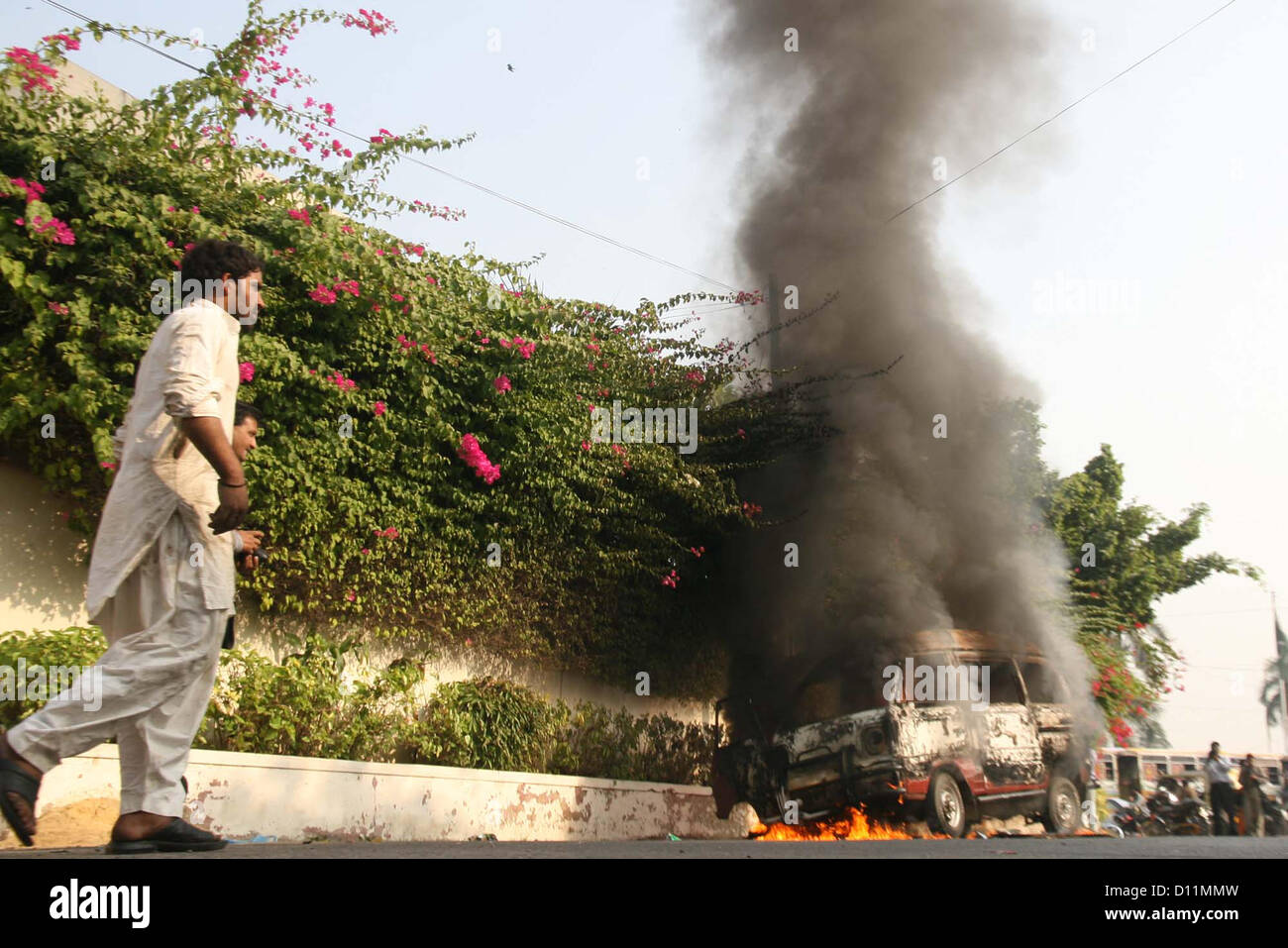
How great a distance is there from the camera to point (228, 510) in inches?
139

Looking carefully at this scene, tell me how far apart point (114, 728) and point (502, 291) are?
19.4 ft

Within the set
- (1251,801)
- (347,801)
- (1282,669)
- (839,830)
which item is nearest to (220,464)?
(347,801)

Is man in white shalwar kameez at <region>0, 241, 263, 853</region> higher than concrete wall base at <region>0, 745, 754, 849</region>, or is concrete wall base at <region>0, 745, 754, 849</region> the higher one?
man in white shalwar kameez at <region>0, 241, 263, 853</region>

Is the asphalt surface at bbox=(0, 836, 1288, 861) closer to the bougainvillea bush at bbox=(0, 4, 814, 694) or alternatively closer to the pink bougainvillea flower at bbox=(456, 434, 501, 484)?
the bougainvillea bush at bbox=(0, 4, 814, 694)

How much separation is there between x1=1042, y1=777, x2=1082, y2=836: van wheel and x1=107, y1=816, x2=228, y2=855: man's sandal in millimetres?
8836

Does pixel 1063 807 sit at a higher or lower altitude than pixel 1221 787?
higher

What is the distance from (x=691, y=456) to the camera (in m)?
12.2

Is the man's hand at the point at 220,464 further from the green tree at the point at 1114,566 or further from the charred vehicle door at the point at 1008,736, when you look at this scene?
the green tree at the point at 1114,566

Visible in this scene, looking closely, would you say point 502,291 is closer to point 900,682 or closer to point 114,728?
point 900,682

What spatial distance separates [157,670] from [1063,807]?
31.4ft

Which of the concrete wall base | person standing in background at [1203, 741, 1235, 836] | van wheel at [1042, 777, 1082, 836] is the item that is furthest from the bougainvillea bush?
person standing in background at [1203, 741, 1235, 836]

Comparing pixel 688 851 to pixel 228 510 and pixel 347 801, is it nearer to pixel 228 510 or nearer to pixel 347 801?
pixel 228 510

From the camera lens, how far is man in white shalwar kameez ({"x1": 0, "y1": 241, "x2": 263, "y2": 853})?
354cm

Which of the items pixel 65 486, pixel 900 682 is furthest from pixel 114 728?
pixel 900 682
